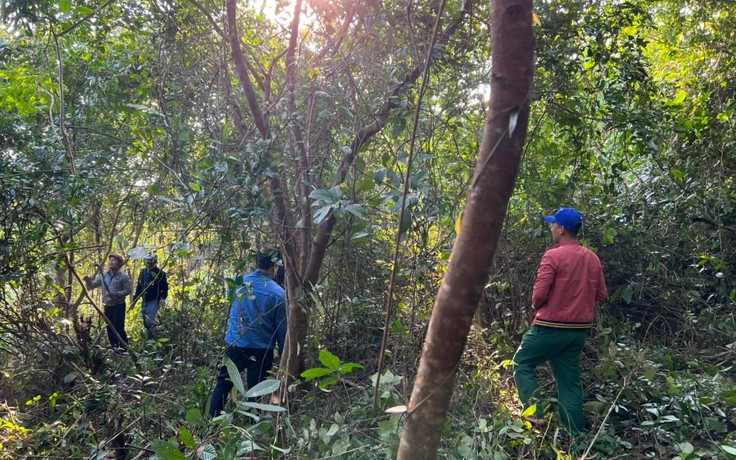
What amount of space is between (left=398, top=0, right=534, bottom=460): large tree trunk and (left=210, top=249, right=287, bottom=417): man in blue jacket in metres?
2.46

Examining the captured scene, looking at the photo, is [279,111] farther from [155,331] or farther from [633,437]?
[633,437]

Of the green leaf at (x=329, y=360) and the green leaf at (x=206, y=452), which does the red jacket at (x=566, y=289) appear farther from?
the green leaf at (x=206, y=452)

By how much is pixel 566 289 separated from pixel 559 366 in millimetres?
581

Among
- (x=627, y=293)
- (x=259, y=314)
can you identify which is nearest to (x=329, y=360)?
(x=259, y=314)

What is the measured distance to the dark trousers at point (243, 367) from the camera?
389 cm

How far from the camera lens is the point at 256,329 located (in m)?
4.01

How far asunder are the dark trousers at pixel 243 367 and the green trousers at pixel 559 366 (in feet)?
6.31

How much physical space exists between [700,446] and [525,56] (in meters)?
3.26

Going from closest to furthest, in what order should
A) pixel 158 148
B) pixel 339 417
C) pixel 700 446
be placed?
pixel 339 417
pixel 700 446
pixel 158 148

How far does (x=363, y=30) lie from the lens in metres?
4.39

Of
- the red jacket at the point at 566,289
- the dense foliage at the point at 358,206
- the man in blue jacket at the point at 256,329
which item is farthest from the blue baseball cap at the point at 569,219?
the man in blue jacket at the point at 256,329

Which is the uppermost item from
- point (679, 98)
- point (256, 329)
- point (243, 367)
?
point (679, 98)

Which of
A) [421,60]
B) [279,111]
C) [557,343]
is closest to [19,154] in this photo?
[279,111]

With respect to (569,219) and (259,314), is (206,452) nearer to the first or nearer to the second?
(259,314)
